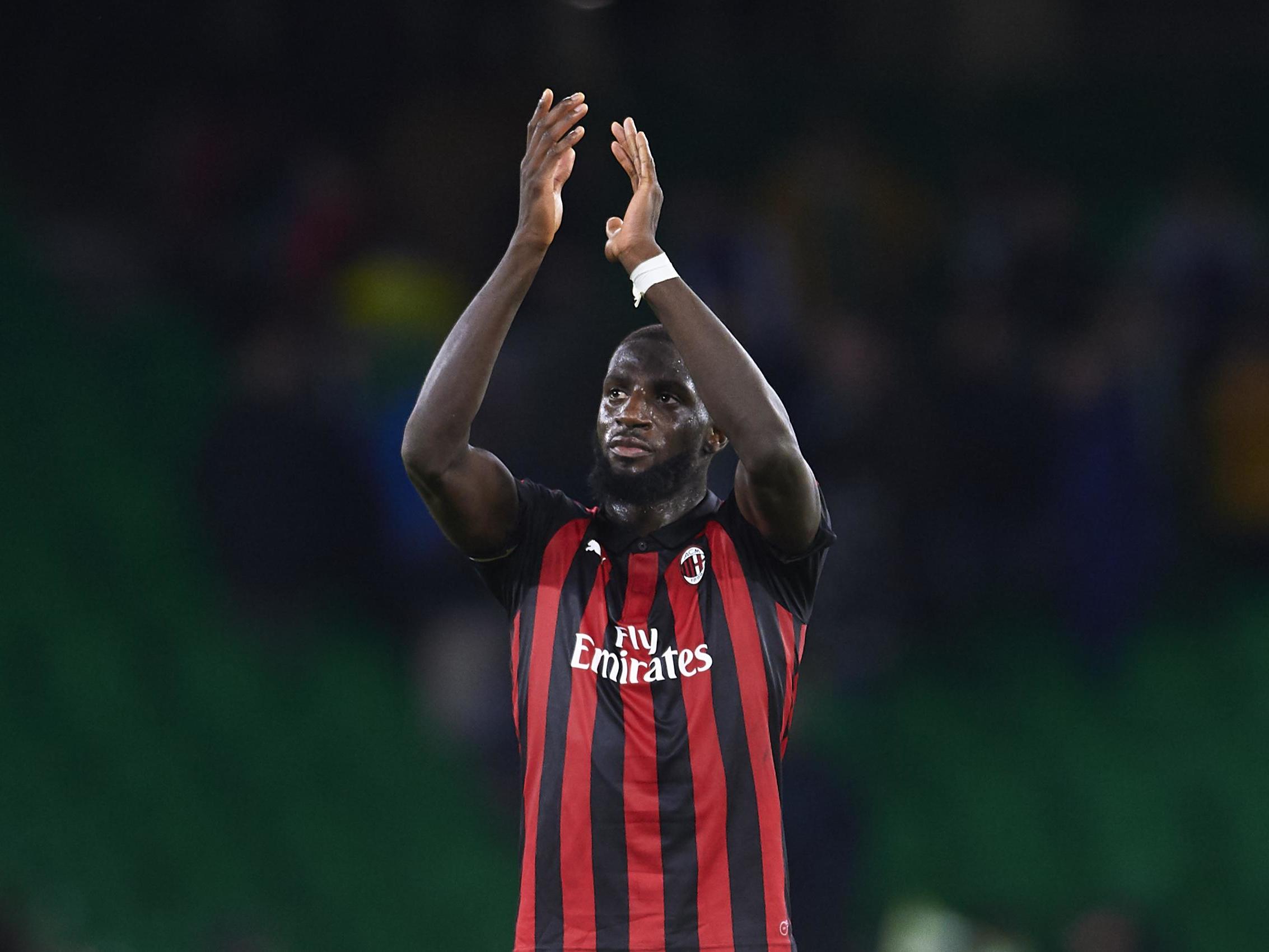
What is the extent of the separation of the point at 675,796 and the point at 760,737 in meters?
0.22

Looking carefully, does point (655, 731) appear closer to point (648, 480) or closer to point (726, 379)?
point (648, 480)

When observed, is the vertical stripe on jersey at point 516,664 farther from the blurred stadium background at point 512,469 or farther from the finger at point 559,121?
the blurred stadium background at point 512,469

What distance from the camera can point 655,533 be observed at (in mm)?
3523

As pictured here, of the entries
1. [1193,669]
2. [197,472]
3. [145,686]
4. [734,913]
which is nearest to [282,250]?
[197,472]

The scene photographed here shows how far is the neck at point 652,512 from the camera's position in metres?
3.55

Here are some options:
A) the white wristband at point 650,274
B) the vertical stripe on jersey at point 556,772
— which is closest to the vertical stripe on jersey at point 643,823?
the vertical stripe on jersey at point 556,772

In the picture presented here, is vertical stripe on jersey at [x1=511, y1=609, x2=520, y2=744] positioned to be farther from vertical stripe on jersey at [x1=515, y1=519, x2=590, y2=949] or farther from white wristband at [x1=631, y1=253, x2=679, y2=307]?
white wristband at [x1=631, y1=253, x2=679, y2=307]

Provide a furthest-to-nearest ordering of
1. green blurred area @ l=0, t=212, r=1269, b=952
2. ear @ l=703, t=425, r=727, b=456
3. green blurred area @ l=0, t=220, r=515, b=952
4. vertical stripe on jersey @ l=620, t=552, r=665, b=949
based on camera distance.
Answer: green blurred area @ l=0, t=212, r=1269, b=952 < green blurred area @ l=0, t=220, r=515, b=952 < ear @ l=703, t=425, r=727, b=456 < vertical stripe on jersey @ l=620, t=552, r=665, b=949

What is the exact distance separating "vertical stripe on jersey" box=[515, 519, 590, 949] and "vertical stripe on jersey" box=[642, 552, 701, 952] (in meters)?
0.23

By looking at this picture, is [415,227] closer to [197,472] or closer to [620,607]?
[197,472]

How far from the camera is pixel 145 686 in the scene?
7.91 m

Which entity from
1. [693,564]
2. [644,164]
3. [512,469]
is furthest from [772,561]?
[512,469]

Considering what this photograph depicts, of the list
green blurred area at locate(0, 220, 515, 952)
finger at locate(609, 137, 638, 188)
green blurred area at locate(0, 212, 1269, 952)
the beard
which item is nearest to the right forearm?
finger at locate(609, 137, 638, 188)

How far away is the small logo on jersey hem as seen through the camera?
3406 mm
